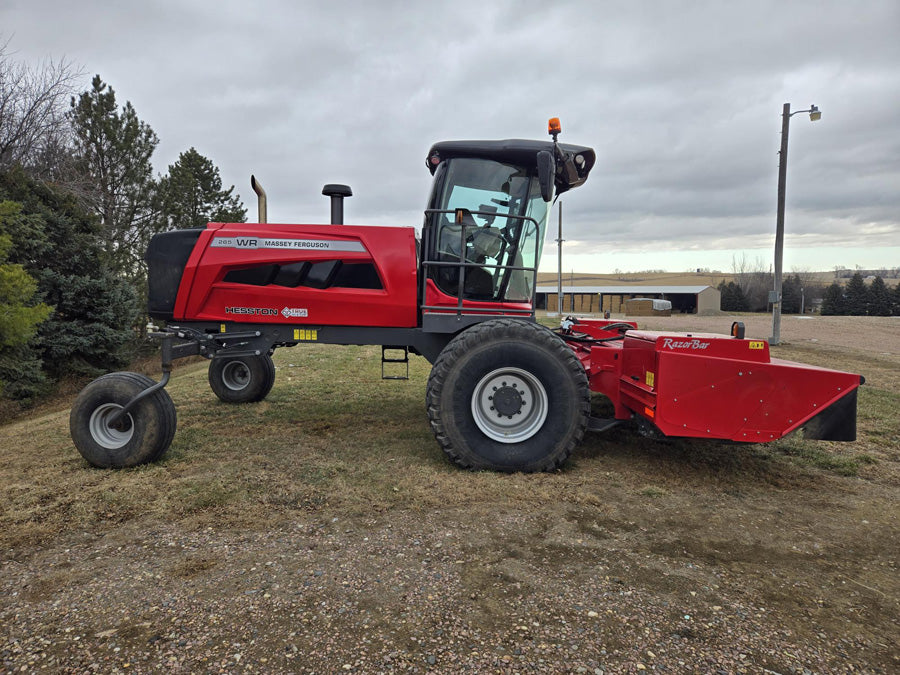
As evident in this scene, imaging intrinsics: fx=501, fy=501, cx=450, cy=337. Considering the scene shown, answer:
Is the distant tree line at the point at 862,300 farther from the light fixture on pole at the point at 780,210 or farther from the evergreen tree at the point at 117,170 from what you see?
the evergreen tree at the point at 117,170

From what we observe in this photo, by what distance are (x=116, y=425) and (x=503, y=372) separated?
317 centimetres

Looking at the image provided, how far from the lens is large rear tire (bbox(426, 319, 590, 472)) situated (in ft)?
12.7

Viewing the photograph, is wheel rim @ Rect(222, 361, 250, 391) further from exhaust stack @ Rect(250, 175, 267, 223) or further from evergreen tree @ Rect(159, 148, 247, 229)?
evergreen tree @ Rect(159, 148, 247, 229)

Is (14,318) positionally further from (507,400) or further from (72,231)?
(507,400)

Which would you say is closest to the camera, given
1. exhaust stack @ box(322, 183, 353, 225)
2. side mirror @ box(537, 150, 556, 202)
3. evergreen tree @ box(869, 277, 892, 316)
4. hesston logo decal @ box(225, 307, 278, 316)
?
side mirror @ box(537, 150, 556, 202)

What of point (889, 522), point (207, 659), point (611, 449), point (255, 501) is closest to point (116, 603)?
point (207, 659)

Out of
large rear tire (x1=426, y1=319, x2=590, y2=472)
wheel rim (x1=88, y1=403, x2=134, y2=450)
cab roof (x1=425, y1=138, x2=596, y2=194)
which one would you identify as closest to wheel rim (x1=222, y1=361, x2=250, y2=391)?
wheel rim (x1=88, y1=403, x2=134, y2=450)

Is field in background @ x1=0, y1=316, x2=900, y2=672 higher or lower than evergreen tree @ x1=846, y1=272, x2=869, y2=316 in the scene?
lower

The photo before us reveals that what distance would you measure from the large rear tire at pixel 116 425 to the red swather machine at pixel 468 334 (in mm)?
11

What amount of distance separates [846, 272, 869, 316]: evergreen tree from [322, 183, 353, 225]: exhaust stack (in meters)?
60.5

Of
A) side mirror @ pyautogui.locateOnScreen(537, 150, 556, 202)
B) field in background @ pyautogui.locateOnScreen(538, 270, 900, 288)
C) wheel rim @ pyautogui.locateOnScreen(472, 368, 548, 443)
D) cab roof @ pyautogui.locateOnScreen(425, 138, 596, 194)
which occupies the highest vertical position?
field in background @ pyautogui.locateOnScreen(538, 270, 900, 288)

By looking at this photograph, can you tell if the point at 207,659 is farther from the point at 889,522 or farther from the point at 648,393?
the point at 889,522

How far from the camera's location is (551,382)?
3.89 metres

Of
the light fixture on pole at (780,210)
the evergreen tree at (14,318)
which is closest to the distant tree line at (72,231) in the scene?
the evergreen tree at (14,318)
